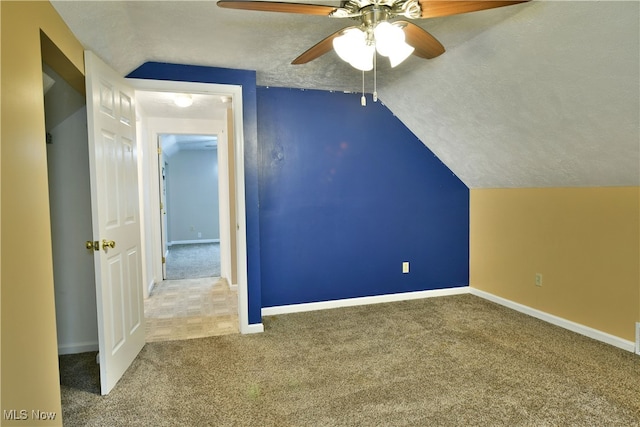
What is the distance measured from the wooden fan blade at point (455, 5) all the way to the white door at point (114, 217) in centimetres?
182

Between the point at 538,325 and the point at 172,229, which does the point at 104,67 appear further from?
the point at 172,229

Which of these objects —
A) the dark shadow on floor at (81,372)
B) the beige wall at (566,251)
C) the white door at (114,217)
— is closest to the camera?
the white door at (114,217)

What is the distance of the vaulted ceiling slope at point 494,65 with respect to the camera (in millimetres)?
1837

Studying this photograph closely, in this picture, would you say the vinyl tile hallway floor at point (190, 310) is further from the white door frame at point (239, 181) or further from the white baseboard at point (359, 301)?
the white baseboard at point (359, 301)

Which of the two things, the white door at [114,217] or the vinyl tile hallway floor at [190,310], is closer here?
the white door at [114,217]

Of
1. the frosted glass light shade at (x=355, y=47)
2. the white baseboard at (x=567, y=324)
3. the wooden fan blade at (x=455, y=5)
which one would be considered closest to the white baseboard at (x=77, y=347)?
the frosted glass light shade at (x=355, y=47)

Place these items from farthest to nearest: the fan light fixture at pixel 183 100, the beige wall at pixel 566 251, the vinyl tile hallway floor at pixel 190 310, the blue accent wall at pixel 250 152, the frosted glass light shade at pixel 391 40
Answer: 1. the fan light fixture at pixel 183 100
2. the vinyl tile hallway floor at pixel 190 310
3. the blue accent wall at pixel 250 152
4. the beige wall at pixel 566 251
5. the frosted glass light shade at pixel 391 40

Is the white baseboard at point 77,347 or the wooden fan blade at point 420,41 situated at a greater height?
the wooden fan blade at point 420,41

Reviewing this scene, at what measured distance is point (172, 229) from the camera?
27.7ft

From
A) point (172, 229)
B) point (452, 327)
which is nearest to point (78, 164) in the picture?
point (452, 327)

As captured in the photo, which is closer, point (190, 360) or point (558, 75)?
point (558, 75)

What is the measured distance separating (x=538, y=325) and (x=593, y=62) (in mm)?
2142

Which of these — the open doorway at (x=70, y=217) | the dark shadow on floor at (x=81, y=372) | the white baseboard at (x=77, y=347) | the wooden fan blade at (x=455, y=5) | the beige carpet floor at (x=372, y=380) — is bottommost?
the beige carpet floor at (x=372, y=380)
